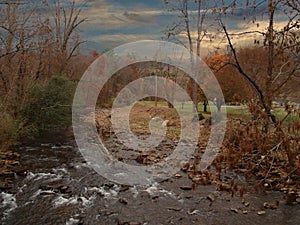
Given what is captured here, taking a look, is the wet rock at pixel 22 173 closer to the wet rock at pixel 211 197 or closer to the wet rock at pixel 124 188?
the wet rock at pixel 124 188

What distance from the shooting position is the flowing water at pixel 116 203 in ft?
16.9

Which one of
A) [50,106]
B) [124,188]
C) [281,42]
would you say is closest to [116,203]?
[124,188]

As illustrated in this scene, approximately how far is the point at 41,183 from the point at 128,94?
1836cm

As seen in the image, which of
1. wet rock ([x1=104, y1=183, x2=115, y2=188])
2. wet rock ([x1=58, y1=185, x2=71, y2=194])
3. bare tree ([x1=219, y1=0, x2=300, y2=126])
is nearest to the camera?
bare tree ([x1=219, y1=0, x2=300, y2=126])

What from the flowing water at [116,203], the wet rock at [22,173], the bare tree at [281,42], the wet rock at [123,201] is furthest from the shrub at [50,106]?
the bare tree at [281,42]

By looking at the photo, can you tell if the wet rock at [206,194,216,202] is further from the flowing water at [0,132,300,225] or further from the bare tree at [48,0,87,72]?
the bare tree at [48,0,87,72]

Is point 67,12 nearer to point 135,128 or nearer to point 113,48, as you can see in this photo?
point 113,48

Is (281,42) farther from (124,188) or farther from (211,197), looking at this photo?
(124,188)

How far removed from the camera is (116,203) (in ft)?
19.3

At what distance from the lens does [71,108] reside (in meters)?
14.7

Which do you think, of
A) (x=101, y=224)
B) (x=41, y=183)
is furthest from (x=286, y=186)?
(x=41, y=183)

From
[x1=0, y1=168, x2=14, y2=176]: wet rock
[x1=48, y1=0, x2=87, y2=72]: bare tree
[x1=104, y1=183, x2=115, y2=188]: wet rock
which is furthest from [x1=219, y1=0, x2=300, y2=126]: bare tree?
[x1=48, y1=0, x2=87, y2=72]: bare tree

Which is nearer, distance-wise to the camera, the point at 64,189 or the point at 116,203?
the point at 116,203

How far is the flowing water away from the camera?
16.9 feet
